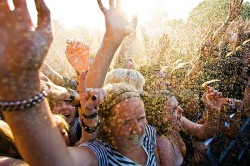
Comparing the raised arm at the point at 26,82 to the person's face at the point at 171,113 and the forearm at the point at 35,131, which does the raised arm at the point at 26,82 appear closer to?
the forearm at the point at 35,131

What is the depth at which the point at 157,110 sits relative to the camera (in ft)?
9.11

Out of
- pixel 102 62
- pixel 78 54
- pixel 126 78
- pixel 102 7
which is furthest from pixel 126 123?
pixel 78 54

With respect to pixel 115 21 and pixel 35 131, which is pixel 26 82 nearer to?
pixel 35 131

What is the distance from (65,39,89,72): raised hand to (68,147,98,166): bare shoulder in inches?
68.7

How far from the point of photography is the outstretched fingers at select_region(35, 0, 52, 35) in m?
0.86

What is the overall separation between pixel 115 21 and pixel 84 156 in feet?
2.81

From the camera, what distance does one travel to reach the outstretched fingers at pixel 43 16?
2.84 ft

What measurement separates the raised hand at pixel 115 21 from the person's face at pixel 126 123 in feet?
1.43

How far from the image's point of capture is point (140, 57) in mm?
7629

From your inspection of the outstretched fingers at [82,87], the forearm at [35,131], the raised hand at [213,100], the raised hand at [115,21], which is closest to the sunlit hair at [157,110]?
the raised hand at [213,100]

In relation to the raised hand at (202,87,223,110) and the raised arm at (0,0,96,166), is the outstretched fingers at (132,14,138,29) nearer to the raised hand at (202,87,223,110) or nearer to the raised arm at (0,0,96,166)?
the raised arm at (0,0,96,166)

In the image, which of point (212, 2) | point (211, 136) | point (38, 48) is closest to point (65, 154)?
point (38, 48)

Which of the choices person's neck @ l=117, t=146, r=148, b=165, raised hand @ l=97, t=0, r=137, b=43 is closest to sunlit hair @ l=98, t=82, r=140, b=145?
person's neck @ l=117, t=146, r=148, b=165

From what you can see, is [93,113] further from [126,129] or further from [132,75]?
[132,75]
